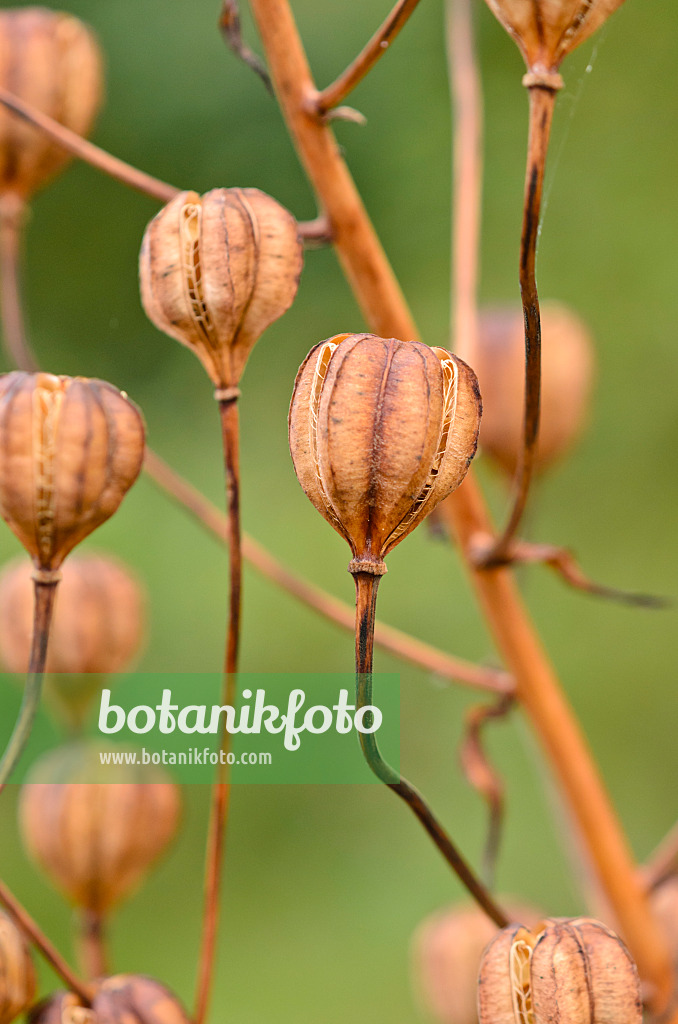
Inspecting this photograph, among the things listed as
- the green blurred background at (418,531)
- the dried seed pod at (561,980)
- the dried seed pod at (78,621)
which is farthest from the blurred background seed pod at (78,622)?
the green blurred background at (418,531)

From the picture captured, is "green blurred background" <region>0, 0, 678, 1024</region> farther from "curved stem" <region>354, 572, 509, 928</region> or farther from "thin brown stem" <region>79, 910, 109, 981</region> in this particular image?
"curved stem" <region>354, 572, 509, 928</region>

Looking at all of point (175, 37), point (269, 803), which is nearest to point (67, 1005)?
point (269, 803)

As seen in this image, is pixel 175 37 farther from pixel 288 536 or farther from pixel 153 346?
pixel 288 536

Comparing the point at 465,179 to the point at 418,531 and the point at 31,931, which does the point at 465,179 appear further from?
the point at 418,531

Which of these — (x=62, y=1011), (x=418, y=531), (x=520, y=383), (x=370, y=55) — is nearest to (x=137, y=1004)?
(x=62, y=1011)

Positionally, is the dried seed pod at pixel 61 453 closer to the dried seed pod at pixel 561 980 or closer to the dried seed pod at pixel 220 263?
the dried seed pod at pixel 220 263
